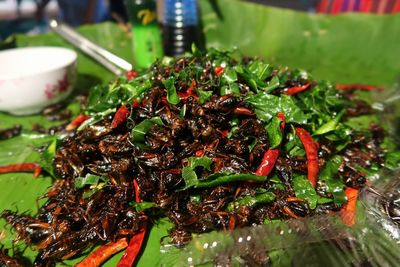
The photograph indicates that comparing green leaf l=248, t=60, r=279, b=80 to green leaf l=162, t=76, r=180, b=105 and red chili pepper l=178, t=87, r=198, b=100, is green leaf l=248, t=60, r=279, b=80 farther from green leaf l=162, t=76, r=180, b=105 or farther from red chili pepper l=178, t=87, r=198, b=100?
green leaf l=162, t=76, r=180, b=105

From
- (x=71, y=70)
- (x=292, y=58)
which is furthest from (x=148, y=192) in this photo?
(x=292, y=58)

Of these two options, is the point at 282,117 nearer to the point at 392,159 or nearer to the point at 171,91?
the point at 171,91

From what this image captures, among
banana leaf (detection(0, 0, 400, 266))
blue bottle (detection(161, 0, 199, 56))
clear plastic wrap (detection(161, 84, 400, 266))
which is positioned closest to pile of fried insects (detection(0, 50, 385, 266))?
clear plastic wrap (detection(161, 84, 400, 266))

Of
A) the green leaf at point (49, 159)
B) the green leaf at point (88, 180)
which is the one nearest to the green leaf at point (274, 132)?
the green leaf at point (88, 180)

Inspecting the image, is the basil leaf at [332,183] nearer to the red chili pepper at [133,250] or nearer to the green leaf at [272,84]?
the green leaf at [272,84]

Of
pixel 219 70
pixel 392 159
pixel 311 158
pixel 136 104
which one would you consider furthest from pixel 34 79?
pixel 392 159
